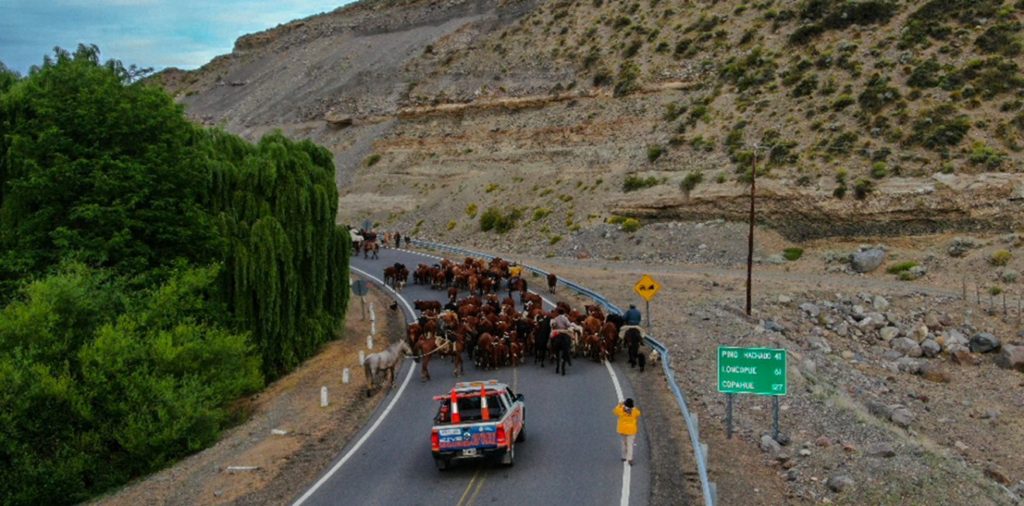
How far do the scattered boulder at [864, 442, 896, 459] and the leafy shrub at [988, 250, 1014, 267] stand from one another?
1081 inches

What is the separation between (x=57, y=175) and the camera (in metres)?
22.9

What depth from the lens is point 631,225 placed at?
53.6 metres

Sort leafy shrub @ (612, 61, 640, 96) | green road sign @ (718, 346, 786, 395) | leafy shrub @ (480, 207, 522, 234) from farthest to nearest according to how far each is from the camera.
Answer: leafy shrub @ (612, 61, 640, 96) < leafy shrub @ (480, 207, 522, 234) < green road sign @ (718, 346, 786, 395)

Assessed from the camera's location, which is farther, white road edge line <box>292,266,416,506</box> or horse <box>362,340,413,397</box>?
horse <box>362,340,413,397</box>

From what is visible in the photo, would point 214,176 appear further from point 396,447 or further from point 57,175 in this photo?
point 396,447

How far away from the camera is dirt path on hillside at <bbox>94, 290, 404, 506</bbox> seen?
1560cm

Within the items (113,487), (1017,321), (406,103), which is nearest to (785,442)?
(113,487)

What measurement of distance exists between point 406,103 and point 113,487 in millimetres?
71578

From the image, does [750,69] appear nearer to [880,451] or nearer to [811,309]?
[811,309]

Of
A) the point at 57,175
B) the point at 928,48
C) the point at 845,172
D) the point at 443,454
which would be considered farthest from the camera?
the point at 928,48

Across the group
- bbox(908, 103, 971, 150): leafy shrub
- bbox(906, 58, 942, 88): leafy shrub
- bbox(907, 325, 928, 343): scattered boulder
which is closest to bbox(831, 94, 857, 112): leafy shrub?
bbox(906, 58, 942, 88): leafy shrub

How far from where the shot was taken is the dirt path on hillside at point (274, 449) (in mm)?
15602

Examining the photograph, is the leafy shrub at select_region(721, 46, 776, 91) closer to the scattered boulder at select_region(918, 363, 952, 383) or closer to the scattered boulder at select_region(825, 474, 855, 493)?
the scattered boulder at select_region(918, 363, 952, 383)

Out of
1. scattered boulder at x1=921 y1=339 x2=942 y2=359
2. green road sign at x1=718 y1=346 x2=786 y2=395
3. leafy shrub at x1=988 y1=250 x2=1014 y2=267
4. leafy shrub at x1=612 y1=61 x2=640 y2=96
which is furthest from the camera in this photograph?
leafy shrub at x1=612 y1=61 x2=640 y2=96
